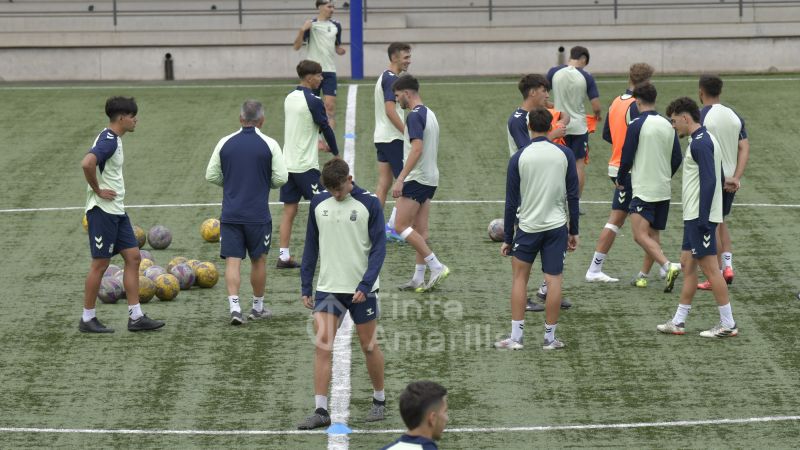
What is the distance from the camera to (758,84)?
26.6 metres

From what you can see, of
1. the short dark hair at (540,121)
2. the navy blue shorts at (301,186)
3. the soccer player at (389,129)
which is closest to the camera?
the short dark hair at (540,121)

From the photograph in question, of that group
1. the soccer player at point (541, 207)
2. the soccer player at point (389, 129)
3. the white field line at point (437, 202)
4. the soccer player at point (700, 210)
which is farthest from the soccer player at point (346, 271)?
the white field line at point (437, 202)

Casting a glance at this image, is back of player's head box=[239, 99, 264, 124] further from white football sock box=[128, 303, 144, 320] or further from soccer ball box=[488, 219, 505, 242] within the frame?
soccer ball box=[488, 219, 505, 242]

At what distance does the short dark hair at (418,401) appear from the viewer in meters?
6.90

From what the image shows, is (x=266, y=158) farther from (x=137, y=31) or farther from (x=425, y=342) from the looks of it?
(x=137, y=31)

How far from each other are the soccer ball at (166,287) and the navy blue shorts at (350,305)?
3633 mm

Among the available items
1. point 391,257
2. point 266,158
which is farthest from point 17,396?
point 391,257

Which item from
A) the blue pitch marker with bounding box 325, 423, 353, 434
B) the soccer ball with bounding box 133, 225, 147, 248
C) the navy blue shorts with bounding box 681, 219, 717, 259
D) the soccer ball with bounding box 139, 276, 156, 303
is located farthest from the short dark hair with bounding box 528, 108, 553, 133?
the soccer ball with bounding box 133, 225, 147, 248

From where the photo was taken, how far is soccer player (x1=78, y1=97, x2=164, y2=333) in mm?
12156

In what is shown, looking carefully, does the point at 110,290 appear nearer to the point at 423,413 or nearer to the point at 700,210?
the point at 700,210

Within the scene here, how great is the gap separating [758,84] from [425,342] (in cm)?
1629

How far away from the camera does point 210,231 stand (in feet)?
52.4

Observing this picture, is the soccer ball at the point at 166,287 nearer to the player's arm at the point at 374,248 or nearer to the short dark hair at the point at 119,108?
the short dark hair at the point at 119,108

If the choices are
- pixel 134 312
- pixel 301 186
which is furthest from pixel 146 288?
pixel 301 186
